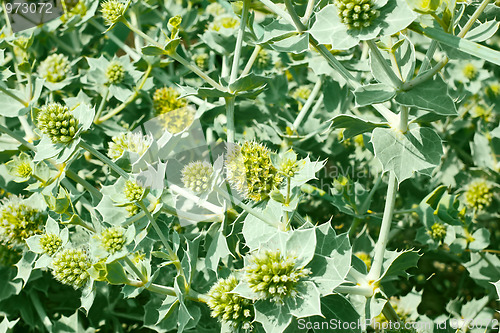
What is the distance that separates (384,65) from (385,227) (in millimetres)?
498

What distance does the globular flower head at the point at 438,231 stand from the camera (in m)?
1.80

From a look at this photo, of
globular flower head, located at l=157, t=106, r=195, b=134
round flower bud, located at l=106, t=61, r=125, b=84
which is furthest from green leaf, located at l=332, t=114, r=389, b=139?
round flower bud, located at l=106, t=61, r=125, b=84

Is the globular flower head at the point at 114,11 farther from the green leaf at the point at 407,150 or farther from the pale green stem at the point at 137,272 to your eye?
the green leaf at the point at 407,150

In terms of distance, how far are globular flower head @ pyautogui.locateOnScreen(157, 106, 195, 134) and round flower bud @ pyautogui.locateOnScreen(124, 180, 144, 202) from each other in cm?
54

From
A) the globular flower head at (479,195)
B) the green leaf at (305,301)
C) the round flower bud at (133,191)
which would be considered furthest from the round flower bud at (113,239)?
the globular flower head at (479,195)

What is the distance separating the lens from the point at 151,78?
200cm

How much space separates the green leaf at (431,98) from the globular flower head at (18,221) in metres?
1.31

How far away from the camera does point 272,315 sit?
119 centimetres

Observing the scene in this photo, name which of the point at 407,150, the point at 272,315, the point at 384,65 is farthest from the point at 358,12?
the point at 272,315

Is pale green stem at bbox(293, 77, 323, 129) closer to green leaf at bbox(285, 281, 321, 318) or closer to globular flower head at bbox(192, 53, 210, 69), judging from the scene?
globular flower head at bbox(192, 53, 210, 69)

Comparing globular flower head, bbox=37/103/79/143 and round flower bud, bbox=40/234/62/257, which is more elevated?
globular flower head, bbox=37/103/79/143

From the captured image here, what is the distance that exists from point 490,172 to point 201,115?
1356 mm

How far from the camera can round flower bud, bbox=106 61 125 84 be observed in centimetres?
199

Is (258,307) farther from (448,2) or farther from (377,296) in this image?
(448,2)
